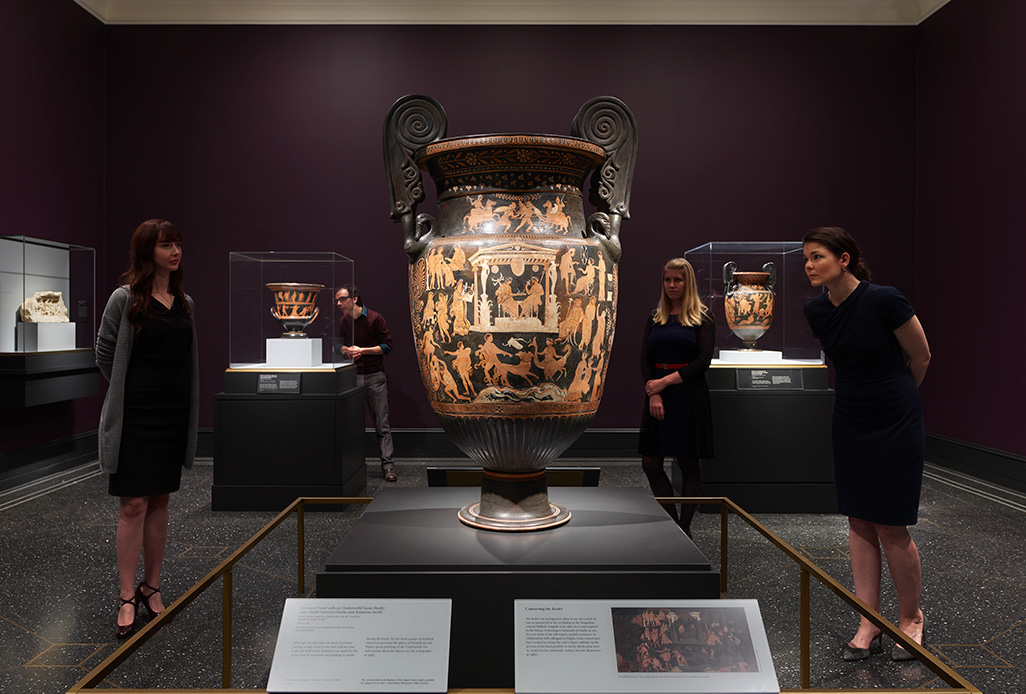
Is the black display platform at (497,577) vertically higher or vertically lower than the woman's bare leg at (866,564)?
higher

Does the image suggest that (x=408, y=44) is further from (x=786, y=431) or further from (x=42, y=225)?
(x=786, y=431)

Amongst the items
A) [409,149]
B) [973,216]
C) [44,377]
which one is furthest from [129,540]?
[973,216]

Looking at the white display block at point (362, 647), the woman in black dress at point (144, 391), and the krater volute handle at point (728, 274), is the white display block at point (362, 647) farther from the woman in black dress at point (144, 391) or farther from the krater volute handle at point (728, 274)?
the krater volute handle at point (728, 274)

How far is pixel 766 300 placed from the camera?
4910 mm

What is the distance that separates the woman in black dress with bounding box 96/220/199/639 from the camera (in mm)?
2631

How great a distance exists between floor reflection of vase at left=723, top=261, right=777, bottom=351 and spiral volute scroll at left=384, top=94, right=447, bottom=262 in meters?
3.42

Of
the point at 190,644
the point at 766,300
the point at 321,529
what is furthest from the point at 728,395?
the point at 190,644

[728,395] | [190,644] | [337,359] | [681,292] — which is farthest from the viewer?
[337,359]

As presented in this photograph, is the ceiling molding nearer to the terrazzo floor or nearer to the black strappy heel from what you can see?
the terrazzo floor

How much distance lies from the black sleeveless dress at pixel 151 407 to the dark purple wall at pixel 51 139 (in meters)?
3.52

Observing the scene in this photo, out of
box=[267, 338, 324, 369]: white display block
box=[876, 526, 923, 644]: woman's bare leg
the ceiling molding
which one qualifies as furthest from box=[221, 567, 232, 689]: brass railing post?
the ceiling molding

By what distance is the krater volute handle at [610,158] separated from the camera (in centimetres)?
202

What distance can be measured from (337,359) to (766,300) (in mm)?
3188

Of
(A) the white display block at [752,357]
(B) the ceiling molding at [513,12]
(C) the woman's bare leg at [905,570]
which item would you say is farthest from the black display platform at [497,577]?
(B) the ceiling molding at [513,12]
